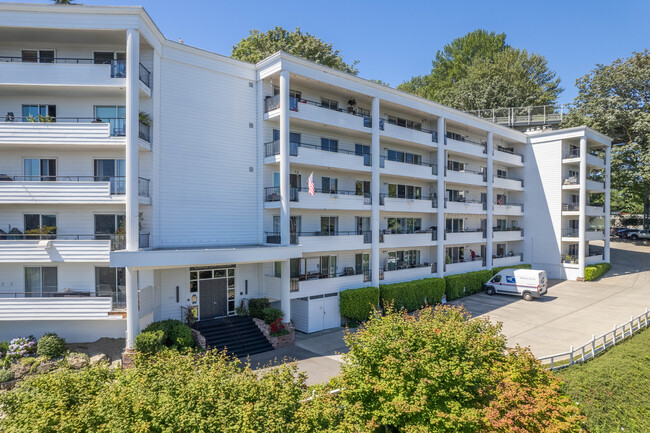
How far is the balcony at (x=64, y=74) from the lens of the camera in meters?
17.6

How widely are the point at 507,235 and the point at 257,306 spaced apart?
2846 centimetres

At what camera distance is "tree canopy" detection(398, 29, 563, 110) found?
A: 171 ft

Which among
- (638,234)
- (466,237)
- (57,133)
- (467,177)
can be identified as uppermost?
(57,133)

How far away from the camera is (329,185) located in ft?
84.7

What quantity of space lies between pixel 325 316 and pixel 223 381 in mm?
13952

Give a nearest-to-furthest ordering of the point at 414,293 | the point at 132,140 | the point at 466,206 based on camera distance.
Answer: the point at 132,140 < the point at 414,293 < the point at 466,206

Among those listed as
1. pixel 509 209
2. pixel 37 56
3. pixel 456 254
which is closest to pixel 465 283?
pixel 456 254

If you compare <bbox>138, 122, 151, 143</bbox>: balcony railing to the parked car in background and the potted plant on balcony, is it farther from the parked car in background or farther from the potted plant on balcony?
the parked car in background

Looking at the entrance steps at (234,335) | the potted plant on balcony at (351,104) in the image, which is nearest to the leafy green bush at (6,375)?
the entrance steps at (234,335)

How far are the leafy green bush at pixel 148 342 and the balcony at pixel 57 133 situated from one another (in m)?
9.09

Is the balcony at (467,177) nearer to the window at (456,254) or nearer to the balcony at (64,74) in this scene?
the window at (456,254)

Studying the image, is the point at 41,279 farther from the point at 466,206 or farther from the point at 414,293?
the point at 466,206

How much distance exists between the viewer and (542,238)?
130 feet

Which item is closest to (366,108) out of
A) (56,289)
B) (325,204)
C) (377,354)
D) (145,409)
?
(325,204)
